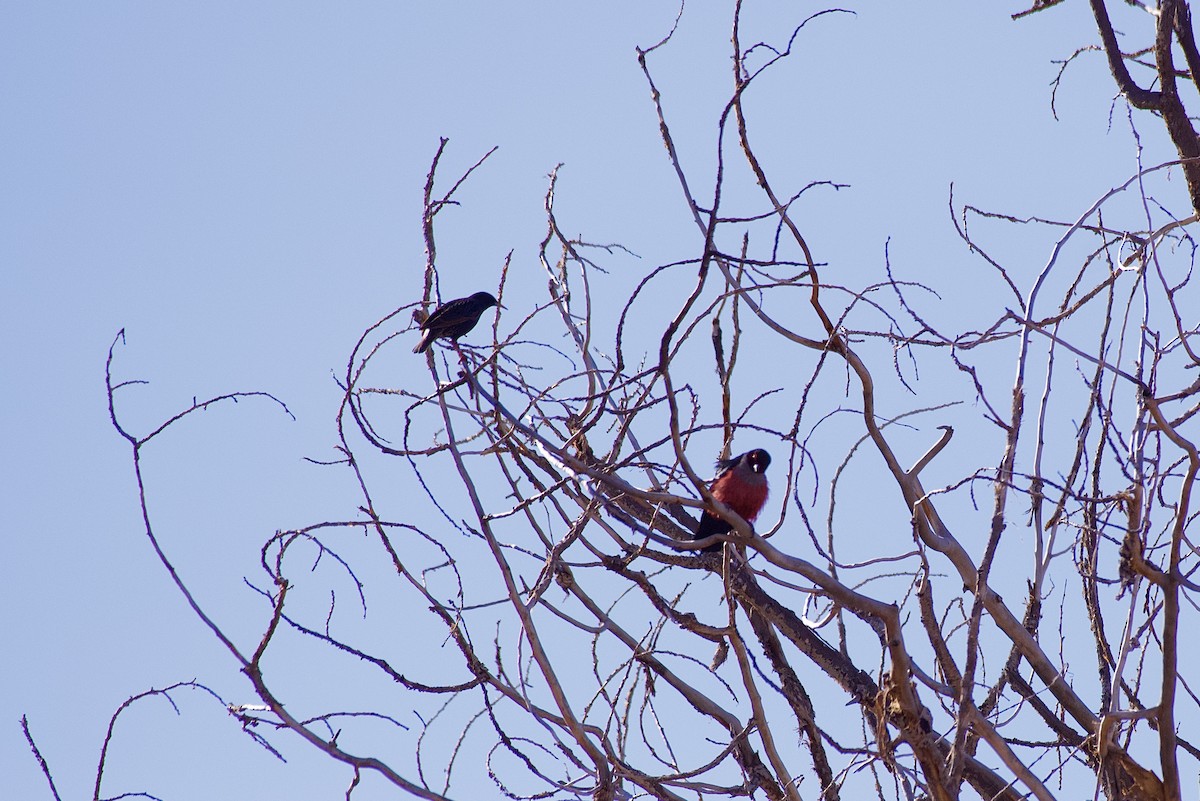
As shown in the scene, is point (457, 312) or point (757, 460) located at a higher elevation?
point (457, 312)

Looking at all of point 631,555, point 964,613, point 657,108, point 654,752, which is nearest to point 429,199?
point 657,108

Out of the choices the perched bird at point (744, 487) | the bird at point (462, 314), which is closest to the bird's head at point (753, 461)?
the perched bird at point (744, 487)

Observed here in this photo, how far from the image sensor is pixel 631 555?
4.30m

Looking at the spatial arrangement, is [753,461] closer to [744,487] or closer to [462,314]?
[744,487]

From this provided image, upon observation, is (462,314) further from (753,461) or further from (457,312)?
(753,461)

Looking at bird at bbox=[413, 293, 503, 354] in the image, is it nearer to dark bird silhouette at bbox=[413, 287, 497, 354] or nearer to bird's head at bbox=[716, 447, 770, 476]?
dark bird silhouette at bbox=[413, 287, 497, 354]

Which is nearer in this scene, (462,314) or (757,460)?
(462,314)

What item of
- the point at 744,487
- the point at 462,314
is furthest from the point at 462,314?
the point at 744,487

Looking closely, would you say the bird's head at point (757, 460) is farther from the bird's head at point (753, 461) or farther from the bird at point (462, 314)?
the bird at point (462, 314)

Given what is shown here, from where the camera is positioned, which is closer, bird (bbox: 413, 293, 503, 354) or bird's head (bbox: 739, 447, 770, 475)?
bird (bbox: 413, 293, 503, 354)

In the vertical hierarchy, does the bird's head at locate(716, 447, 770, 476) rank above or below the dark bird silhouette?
below

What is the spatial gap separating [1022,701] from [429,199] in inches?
80.2

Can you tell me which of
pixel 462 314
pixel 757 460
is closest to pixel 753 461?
pixel 757 460

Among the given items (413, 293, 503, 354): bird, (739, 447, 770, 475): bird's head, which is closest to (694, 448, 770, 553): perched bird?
(739, 447, 770, 475): bird's head
